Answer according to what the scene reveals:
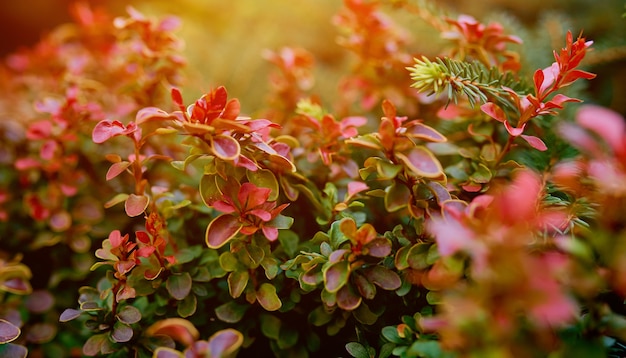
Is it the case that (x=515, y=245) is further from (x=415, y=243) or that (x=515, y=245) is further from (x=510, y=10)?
(x=510, y=10)

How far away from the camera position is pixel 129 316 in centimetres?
70

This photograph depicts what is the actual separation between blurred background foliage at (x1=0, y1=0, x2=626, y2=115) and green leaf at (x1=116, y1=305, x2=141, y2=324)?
567 millimetres

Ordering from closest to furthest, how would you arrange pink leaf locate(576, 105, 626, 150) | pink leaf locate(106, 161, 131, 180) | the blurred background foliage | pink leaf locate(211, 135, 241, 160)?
pink leaf locate(576, 105, 626, 150)
pink leaf locate(211, 135, 241, 160)
pink leaf locate(106, 161, 131, 180)
the blurred background foliage

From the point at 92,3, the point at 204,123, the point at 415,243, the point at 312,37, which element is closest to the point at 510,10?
the point at 312,37

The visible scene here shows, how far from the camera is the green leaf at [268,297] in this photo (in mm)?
686

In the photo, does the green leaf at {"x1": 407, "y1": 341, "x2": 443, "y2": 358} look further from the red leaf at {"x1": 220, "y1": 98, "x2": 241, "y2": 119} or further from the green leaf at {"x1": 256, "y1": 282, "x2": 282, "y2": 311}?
the red leaf at {"x1": 220, "y1": 98, "x2": 241, "y2": 119}

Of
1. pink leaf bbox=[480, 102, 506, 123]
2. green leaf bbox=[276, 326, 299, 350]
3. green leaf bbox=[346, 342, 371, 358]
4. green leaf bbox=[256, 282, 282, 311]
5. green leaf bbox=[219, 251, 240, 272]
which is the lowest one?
green leaf bbox=[276, 326, 299, 350]

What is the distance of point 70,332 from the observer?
3.12 ft

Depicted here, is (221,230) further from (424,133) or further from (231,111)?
(424,133)

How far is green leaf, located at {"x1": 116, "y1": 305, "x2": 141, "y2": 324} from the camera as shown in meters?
0.69

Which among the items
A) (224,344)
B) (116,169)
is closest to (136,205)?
(116,169)

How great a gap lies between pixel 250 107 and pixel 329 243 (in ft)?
2.50

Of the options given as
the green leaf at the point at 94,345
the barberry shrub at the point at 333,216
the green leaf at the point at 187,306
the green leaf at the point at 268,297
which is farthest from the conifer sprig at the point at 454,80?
the green leaf at the point at 94,345

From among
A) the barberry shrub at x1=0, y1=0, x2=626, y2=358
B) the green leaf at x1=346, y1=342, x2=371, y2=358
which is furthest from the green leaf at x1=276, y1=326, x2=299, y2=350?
the green leaf at x1=346, y1=342, x2=371, y2=358
